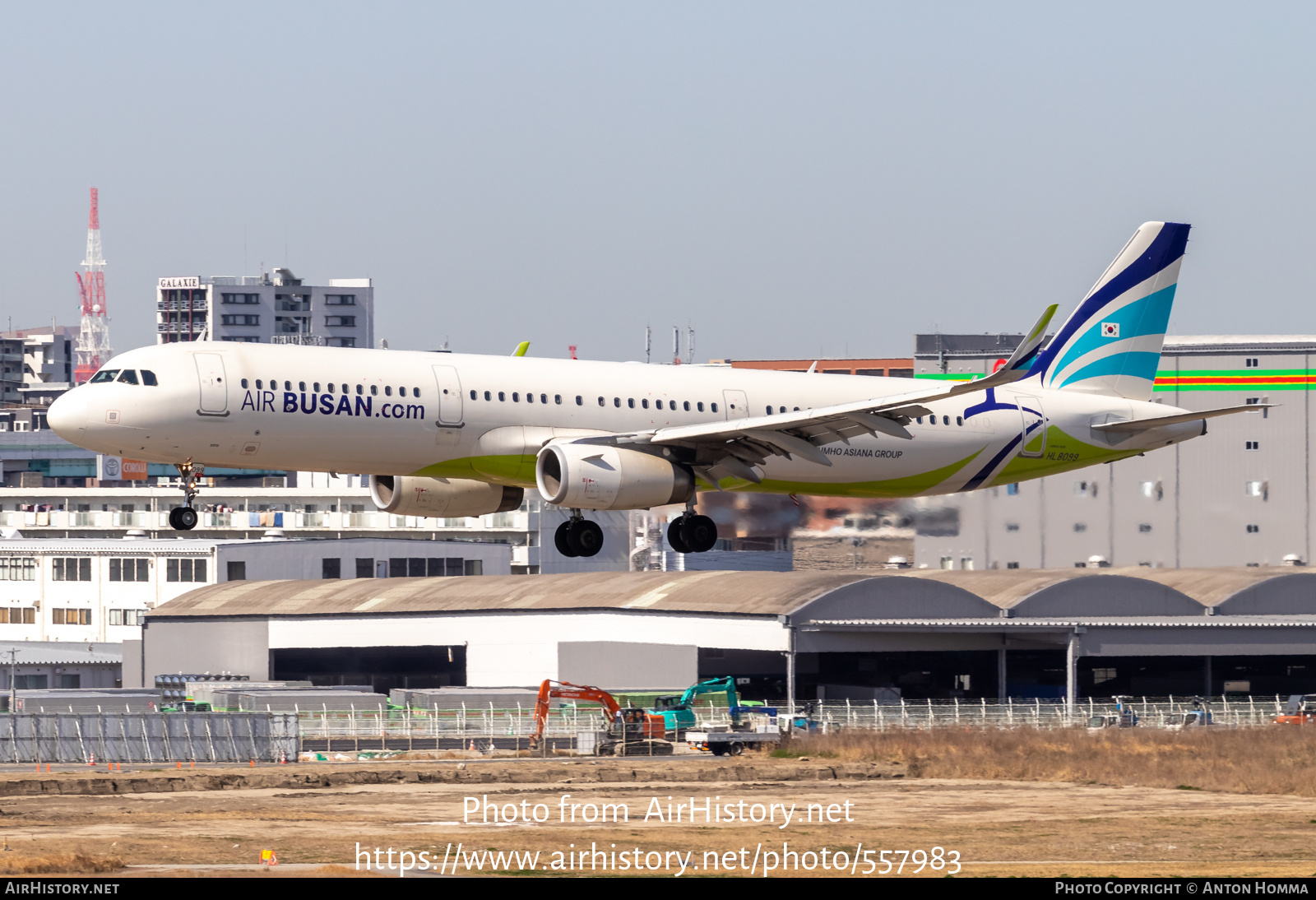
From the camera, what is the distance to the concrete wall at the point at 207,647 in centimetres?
11294

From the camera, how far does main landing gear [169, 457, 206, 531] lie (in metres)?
48.0

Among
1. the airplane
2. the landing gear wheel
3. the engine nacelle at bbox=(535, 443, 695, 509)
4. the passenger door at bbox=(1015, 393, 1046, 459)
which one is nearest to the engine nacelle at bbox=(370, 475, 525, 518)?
the airplane

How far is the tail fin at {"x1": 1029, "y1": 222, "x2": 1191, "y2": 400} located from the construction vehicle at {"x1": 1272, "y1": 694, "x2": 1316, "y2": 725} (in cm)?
2726

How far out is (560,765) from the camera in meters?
74.1

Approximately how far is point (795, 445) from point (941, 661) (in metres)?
53.9

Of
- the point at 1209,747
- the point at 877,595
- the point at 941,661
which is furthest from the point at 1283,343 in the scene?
the point at 1209,747

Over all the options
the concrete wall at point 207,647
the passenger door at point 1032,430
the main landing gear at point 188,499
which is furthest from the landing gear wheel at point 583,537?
the concrete wall at point 207,647

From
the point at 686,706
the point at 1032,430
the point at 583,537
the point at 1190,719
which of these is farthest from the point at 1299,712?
the point at 583,537

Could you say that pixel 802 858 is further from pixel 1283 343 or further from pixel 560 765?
pixel 1283 343

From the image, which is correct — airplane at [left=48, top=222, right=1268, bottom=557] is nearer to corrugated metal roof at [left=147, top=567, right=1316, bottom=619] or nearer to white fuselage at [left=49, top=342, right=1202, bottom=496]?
white fuselage at [left=49, top=342, right=1202, bottom=496]

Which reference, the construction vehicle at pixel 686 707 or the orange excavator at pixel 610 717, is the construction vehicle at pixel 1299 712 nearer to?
the construction vehicle at pixel 686 707

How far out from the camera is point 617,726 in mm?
81562

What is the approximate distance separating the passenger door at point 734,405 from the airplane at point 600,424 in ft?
0.16

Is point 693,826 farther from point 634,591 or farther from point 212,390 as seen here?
point 634,591
